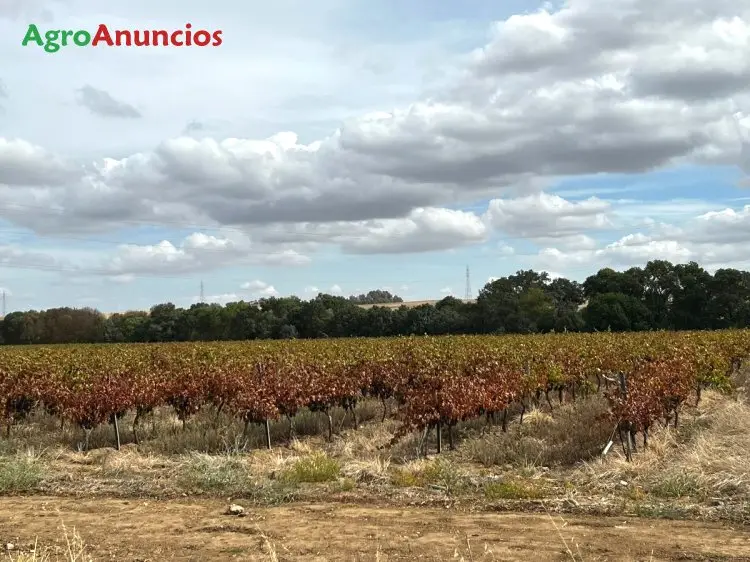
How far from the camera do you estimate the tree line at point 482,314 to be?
195ft

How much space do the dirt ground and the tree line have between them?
49236 millimetres

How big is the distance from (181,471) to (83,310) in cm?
7759

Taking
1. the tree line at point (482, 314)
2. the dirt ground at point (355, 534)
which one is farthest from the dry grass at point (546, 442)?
the tree line at point (482, 314)

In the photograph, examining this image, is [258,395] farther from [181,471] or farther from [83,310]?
[83,310]

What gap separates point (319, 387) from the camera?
13.4m

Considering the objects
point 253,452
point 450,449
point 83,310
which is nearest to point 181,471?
point 253,452

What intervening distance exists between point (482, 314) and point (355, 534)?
2198 inches

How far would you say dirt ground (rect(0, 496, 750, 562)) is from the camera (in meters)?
6.41

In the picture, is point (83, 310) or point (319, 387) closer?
point (319, 387)

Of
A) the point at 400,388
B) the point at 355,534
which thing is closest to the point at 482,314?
the point at 400,388

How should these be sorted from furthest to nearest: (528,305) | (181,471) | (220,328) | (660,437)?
1. (220,328)
2. (528,305)
3. (660,437)
4. (181,471)

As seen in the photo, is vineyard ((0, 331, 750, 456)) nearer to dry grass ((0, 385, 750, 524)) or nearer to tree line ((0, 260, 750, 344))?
dry grass ((0, 385, 750, 524))

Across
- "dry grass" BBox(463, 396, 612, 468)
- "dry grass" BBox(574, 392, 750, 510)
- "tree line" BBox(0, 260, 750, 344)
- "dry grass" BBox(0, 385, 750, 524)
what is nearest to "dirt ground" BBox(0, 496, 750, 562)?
"dry grass" BBox(0, 385, 750, 524)

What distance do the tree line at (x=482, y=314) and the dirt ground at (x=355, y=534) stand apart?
49236 mm
